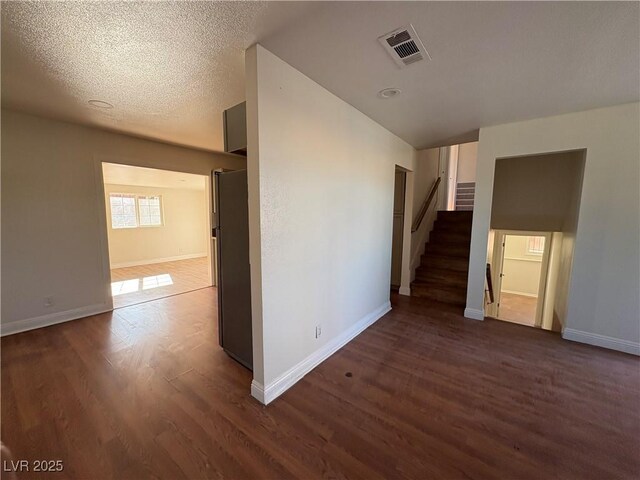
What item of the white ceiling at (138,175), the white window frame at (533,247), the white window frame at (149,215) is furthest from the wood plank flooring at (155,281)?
the white window frame at (533,247)

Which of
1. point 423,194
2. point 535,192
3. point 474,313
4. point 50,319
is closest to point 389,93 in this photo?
point 474,313

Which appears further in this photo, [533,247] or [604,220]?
[533,247]

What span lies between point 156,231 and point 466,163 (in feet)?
30.9

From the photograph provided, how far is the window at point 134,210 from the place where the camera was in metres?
7.02

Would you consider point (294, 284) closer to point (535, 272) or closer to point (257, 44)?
point (257, 44)

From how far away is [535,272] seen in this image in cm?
767

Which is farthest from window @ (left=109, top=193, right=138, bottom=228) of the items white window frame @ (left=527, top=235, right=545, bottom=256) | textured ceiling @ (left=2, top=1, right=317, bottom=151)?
white window frame @ (left=527, top=235, right=545, bottom=256)

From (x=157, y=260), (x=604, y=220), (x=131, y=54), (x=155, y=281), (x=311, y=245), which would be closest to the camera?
(x=131, y=54)

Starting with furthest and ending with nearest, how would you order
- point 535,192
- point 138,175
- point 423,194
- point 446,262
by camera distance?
point 138,175 → point 423,194 → point 446,262 → point 535,192

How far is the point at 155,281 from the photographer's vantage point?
5508mm

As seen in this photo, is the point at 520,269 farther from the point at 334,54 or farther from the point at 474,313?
the point at 334,54

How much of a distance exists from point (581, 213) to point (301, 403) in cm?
346

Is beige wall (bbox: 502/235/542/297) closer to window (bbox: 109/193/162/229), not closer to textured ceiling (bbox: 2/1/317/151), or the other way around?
textured ceiling (bbox: 2/1/317/151)

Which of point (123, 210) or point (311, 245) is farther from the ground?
point (123, 210)
